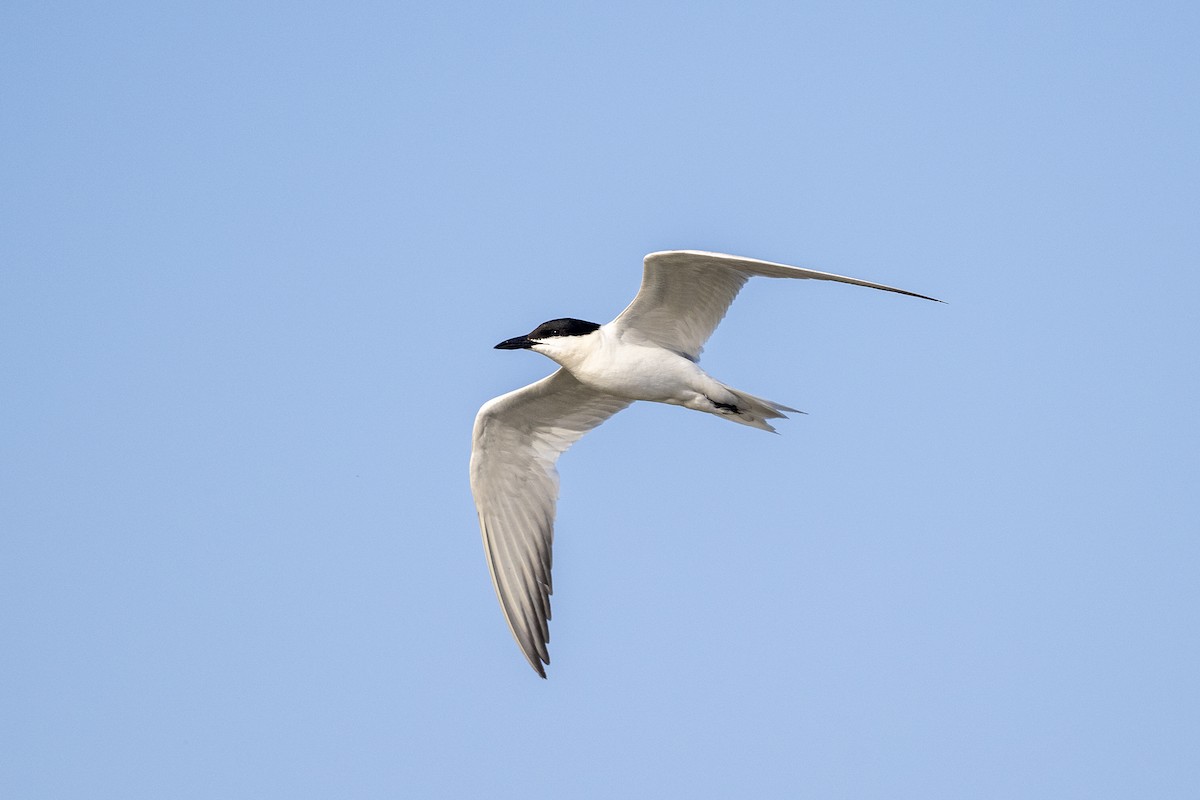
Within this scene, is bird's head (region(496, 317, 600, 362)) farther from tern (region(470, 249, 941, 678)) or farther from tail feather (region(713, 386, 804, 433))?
tail feather (region(713, 386, 804, 433))

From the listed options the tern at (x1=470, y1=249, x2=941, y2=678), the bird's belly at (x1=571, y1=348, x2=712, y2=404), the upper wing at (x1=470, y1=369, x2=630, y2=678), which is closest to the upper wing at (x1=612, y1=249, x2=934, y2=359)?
the tern at (x1=470, y1=249, x2=941, y2=678)

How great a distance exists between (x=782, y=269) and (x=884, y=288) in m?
1.00

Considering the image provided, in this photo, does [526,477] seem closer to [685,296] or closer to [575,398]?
[575,398]

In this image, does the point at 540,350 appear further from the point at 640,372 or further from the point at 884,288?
the point at 884,288

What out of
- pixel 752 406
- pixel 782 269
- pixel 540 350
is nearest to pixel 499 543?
pixel 540 350

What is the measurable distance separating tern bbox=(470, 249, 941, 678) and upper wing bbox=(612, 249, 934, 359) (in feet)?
0.03

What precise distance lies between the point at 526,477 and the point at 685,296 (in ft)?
10.4

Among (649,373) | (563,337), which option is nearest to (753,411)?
(649,373)

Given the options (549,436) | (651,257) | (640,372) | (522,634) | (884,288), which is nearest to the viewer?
(884,288)

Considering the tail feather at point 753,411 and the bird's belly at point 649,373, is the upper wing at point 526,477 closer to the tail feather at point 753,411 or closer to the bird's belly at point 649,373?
the bird's belly at point 649,373

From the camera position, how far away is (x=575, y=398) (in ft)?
49.3

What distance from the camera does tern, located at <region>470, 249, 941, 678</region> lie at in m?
13.2

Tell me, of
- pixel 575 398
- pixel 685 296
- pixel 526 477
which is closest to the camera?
pixel 685 296

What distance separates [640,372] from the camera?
1346 cm
